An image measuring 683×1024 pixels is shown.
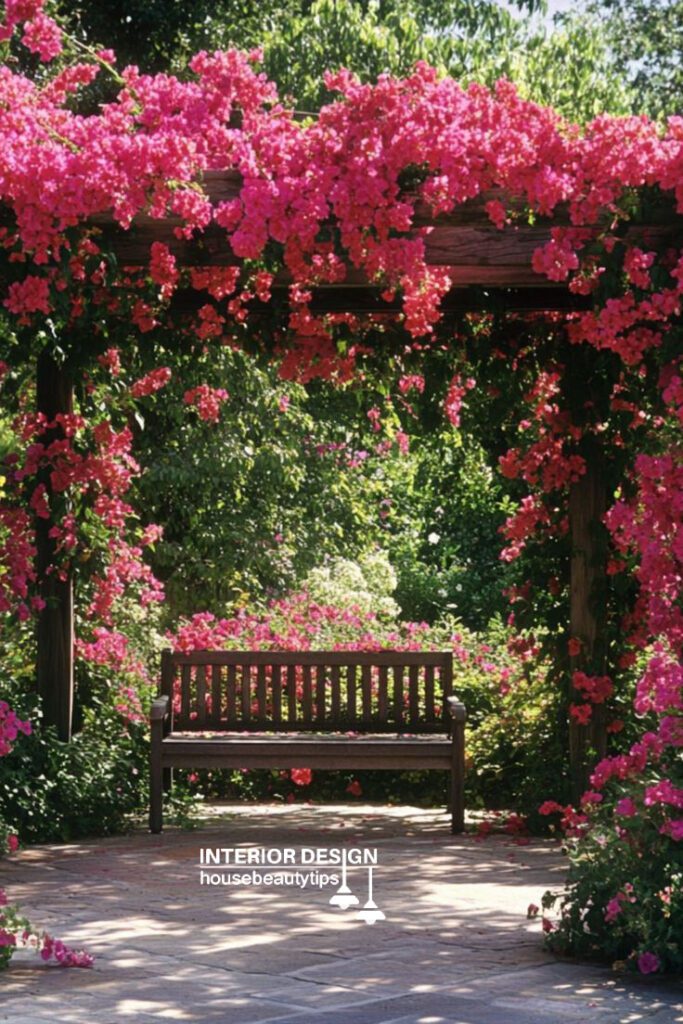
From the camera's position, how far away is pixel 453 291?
295 inches

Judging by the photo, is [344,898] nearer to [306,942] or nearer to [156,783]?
[306,942]

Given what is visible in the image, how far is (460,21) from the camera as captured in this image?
19625mm

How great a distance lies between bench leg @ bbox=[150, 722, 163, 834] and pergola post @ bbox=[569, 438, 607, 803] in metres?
2.23

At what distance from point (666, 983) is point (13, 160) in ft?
12.1

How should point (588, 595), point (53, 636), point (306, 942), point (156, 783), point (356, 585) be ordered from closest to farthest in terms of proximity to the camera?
point (306, 942) < point (588, 595) < point (156, 783) < point (53, 636) < point (356, 585)

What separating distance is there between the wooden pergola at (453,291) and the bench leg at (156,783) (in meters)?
0.63

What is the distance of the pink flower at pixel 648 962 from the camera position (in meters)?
4.92

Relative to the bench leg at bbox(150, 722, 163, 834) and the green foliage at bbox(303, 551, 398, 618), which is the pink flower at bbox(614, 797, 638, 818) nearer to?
the bench leg at bbox(150, 722, 163, 834)

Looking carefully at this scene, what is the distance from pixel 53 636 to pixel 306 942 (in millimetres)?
3642

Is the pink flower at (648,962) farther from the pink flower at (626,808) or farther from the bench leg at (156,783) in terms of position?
the bench leg at (156,783)

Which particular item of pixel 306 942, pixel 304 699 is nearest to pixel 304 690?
pixel 304 699

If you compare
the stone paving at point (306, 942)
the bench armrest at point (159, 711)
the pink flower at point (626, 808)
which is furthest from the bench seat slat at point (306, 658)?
the pink flower at point (626, 808)

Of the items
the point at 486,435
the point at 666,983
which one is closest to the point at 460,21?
the point at 486,435

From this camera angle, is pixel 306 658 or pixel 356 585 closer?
pixel 306 658
